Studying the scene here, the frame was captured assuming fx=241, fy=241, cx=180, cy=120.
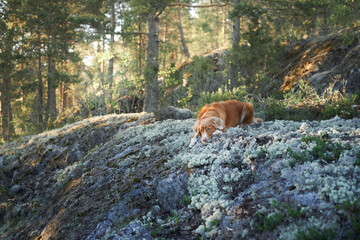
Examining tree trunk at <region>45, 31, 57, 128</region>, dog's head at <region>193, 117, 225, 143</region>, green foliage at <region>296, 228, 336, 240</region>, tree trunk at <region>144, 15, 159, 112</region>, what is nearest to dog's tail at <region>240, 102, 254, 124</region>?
dog's head at <region>193, 117, 225, 143</region>

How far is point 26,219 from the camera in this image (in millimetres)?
5586

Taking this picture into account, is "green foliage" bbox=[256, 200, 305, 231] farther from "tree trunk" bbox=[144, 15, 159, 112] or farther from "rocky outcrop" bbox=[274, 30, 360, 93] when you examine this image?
"tree trunk" bbox=[144, 15, 159, 112]

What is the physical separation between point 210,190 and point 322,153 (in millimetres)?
1487

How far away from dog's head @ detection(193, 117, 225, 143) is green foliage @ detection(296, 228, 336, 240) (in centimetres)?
254

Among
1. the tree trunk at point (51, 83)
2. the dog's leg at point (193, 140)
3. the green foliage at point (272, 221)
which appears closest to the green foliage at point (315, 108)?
the dog's leg at point (193, 140)

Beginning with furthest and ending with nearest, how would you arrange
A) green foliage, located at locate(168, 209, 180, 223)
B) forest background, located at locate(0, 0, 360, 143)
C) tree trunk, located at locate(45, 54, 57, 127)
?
1. tree trunk, located at locate(45, 54, 57, 127)
2. forest background, located at locate(0, 0, 360, 143)
3. green foliage, located at locate(168, 209, 180, 223)

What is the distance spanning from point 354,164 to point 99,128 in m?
7.48

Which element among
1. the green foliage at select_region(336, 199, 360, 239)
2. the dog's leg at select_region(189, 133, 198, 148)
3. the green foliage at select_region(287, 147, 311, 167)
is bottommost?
the green foliage at select_region(336, 199, 360, 239)

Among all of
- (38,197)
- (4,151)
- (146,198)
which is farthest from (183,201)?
(4,151)

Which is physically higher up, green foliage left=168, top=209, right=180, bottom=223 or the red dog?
the red dog

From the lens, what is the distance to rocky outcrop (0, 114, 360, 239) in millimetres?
2400

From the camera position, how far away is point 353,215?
2131mm

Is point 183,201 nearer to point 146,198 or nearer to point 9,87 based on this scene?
point 146,198

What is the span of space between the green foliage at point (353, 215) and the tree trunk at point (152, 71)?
39.3ft
